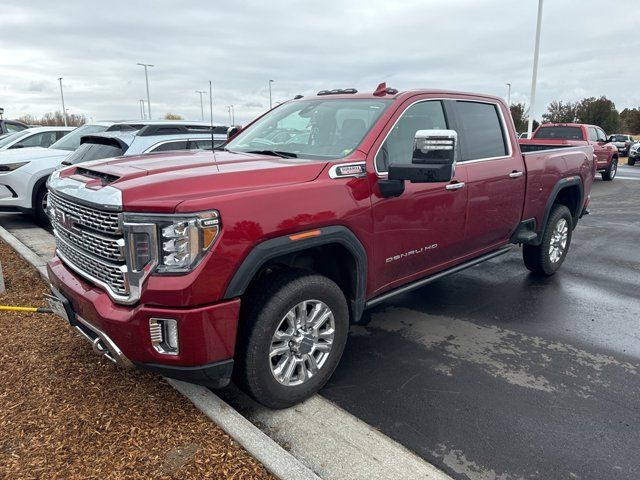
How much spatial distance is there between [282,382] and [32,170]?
21.6 ft

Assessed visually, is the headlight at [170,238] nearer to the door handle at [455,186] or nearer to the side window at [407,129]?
the side window at [407,129]

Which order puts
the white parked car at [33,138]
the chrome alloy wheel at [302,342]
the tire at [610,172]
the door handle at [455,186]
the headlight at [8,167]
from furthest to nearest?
the tire at [610,172] < the white parked car at [33,138] < the headlight at [8,167] < the door handle at [455,186] < the chrome alloy wheel at [302,342]

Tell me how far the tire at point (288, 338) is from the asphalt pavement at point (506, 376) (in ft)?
1.08

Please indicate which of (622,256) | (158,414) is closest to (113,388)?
(158,414)

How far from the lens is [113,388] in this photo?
10.2 ft

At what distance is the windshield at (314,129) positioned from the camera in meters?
3.54

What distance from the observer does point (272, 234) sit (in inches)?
105

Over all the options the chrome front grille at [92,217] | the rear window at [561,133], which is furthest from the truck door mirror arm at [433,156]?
the rear window at [561,133]

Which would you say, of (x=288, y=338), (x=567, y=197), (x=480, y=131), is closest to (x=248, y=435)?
(x=288, y=338)

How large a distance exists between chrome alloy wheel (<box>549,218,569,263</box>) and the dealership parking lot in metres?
0.28

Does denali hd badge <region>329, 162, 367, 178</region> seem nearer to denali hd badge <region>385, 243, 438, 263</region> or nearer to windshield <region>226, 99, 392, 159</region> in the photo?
windshield <region>226, 99, 392, 159</region>

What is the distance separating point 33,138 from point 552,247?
9859mm

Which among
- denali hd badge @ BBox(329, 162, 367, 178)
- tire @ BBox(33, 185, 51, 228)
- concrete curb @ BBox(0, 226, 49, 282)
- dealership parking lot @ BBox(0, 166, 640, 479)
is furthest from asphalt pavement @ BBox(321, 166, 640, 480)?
tire @ BBox(33, 185, 51, 228)

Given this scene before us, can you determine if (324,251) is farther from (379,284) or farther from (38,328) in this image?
(38,328)
